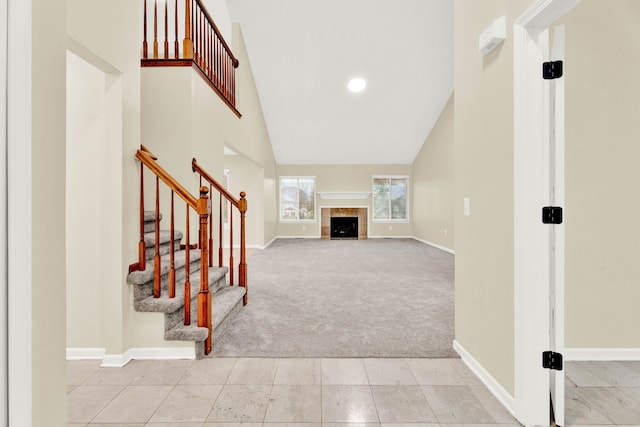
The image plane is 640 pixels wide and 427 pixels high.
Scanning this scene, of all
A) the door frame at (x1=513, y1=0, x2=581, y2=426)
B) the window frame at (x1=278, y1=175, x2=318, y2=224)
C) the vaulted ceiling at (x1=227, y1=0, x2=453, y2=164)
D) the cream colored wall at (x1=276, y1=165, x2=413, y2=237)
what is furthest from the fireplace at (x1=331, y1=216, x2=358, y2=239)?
the door frame at (x1=513, y1=0, x2=581, y2=426)

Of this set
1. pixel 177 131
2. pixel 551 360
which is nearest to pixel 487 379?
pixel 551 360

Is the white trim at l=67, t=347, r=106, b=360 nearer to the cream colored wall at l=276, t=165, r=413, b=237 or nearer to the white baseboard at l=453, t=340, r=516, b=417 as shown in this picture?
the white baseboard at l=453, t=340, r=516, b=417

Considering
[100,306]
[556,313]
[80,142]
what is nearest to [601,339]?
[556,313]

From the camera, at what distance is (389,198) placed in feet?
32.2

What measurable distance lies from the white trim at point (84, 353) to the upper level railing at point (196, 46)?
2.56 meters

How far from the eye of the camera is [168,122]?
3115 millimetres

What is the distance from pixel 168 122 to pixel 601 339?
156 inches

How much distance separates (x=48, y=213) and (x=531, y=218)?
193 centimetres

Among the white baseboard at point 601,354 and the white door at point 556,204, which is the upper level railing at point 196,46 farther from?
the white baseboard at point 601,354

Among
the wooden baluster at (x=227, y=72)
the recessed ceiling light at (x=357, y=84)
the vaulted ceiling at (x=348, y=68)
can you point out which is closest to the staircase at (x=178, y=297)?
the wooden baluster at (x=227, y=72)

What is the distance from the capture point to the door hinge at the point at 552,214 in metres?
1.47

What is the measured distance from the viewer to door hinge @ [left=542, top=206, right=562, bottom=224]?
147cm

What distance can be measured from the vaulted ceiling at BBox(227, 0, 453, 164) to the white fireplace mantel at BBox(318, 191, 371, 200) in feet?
4.54
